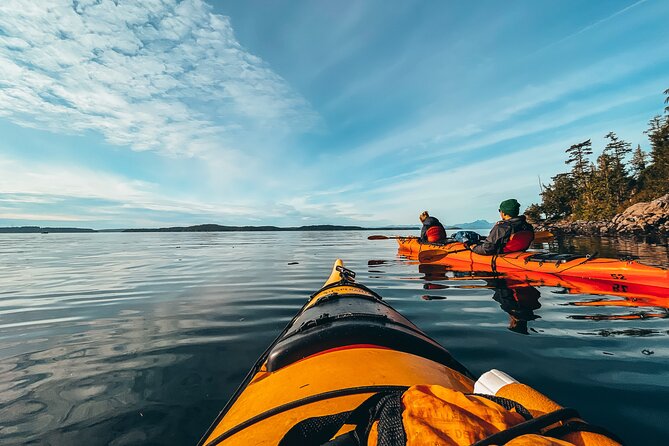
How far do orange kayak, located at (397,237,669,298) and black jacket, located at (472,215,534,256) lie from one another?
1.06 feet

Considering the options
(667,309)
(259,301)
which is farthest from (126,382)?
(667,309)

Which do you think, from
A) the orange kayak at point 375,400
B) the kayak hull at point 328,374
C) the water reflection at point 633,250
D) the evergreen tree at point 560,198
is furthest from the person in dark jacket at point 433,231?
the evergreen tree at point 560,198

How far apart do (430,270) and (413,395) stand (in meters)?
11.8

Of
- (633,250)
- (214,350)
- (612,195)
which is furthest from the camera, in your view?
(612,195)

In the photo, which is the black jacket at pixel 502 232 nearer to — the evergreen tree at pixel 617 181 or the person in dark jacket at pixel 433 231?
the person in dark jacket at pixel 433 231

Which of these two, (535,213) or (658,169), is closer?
(658,169)

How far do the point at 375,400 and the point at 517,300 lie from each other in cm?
694

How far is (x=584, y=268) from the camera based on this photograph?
8398 millimetres

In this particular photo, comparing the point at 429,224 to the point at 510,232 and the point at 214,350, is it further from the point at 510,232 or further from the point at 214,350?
the point at 214,350

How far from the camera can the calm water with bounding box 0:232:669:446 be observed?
2889mm

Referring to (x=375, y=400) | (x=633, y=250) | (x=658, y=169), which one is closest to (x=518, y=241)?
(x=375, y=400)

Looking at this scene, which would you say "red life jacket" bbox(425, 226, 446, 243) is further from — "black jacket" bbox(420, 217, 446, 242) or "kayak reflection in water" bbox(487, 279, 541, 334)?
"kayak reflection in water" bbox(487, 279, 541, 334)

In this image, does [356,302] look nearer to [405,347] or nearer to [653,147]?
[405,347]

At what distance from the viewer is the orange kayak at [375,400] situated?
41.9 inches
